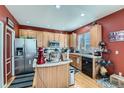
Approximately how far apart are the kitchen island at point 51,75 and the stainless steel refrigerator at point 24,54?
8.91ft

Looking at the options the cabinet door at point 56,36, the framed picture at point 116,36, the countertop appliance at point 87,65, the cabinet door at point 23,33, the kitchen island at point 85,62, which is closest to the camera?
the framed picture at point 116,36

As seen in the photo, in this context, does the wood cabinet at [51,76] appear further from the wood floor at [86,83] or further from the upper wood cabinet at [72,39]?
the upper wood cabinet at [72,39]

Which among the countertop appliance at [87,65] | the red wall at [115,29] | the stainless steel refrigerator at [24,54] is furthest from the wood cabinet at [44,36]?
the red wall at [115,29]

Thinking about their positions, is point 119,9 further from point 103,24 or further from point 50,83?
point 50,83

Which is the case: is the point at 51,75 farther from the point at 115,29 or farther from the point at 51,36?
the point at 51,36

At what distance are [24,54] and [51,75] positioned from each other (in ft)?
9.20

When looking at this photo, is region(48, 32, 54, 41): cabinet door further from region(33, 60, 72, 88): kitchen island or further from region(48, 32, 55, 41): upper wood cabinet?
region(33, 60, 72, 88): kitchen island

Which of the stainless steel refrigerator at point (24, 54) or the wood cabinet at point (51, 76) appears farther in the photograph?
the stainless steel refrigerator at point (24, 54)

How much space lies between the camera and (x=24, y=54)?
5.25 m

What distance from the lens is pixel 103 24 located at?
478 cm

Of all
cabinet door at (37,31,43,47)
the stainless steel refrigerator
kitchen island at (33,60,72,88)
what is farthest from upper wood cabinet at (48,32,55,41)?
kitchen island at (33,60,72,88)

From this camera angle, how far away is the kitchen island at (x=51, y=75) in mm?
2719

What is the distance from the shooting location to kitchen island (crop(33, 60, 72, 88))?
8.92 ft
